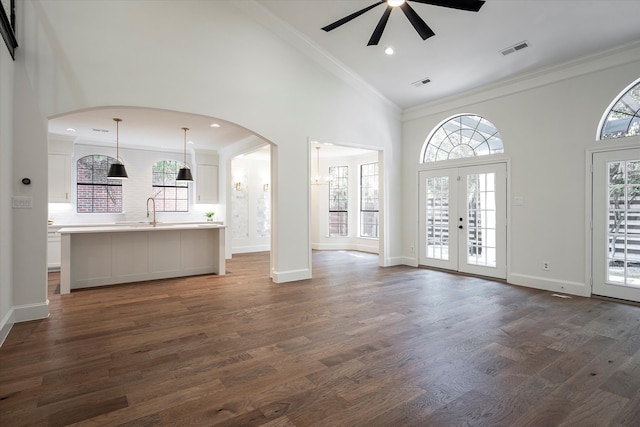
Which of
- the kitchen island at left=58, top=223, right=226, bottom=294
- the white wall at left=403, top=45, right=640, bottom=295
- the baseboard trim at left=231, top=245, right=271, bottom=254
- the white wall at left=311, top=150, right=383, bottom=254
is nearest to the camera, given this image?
the white wall at left=403, top=45, right=640, bottom=295

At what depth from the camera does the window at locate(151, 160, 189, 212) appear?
9.00m

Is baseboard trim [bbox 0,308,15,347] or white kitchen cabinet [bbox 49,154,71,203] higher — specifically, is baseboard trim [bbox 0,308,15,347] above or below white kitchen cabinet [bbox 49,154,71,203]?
below

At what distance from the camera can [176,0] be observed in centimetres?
452

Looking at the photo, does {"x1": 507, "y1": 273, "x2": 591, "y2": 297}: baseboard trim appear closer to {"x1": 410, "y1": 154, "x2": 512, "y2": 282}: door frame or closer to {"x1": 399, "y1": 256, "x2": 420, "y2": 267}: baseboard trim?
{"x1": 410, "y1": 154, "x2": 512, "y2": 282}: door frame

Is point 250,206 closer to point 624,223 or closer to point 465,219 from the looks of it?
point 465,219

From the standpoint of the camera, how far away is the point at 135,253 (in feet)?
18.7

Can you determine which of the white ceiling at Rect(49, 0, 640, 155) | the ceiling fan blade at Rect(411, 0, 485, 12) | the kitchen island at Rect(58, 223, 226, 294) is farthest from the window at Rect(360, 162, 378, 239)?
the ceiling fan blade at Rect(411, 0, 485, 12)

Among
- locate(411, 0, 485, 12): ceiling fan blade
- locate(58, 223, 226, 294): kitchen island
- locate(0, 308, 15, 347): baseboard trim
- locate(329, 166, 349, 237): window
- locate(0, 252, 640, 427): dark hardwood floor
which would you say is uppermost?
locate(411, 0, 485, 12): ceiling fan blade

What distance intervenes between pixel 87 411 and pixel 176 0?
15.7 feet

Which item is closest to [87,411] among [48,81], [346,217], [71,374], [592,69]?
[71,374]

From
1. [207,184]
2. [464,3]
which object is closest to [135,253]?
[207,184]

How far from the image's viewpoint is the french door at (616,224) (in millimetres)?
4344

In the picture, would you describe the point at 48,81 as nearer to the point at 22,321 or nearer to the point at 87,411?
the point at 22,321

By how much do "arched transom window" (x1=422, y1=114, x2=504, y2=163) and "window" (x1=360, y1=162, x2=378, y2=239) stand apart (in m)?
2.66
